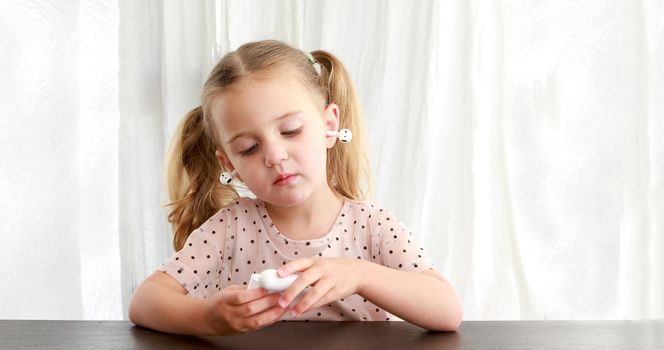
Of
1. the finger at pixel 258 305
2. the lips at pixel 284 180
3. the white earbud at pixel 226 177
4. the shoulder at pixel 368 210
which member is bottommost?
the finger at pixel 258 305

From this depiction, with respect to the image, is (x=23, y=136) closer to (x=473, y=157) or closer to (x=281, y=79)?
(x=281, y=79)

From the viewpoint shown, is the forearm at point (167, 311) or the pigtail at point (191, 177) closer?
the forearm at point (167, 311)

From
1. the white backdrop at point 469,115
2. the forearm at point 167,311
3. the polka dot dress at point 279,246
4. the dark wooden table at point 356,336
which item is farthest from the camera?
the white backdrop at point 469,115

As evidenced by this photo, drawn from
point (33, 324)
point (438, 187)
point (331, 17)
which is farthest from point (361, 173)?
point (33, 324)

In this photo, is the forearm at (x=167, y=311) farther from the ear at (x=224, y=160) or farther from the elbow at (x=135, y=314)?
the ear at (x=224, y=160)

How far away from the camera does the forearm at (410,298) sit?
110 centimetres

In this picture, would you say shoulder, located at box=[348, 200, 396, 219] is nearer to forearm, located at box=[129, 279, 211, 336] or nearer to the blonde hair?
the blonde hair

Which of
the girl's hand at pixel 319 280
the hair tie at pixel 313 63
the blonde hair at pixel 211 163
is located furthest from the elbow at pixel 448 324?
the hair tie at pixel 313 63

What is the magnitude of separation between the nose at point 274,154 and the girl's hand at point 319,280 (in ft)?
0.71

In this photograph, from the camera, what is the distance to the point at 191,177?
5.09 feet

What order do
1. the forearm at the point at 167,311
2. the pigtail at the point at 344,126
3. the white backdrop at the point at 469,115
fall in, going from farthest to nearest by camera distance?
the white backdrop at the point at 469,115, the pigtail at the point at 344,126, the forearm at the point at 167,311

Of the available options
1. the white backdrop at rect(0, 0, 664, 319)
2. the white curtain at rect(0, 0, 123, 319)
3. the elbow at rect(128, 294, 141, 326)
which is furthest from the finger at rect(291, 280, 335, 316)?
Answer: the white curtain at rect(0, 0, 123, 319)

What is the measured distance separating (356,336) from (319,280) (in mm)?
78

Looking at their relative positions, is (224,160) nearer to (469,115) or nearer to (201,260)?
(201,260)
